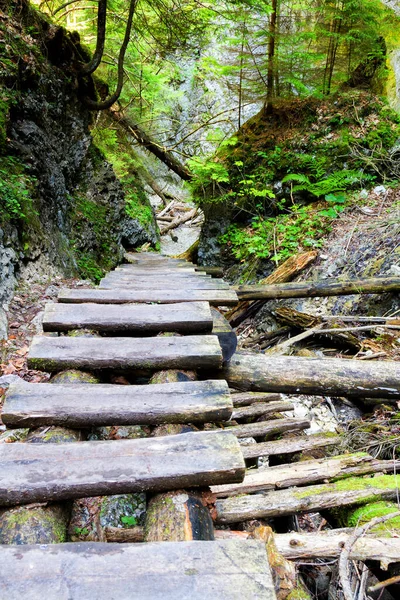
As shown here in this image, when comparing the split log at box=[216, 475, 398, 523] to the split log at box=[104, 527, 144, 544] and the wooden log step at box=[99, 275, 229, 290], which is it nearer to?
the split log at box=[104, 527, 144, 544]

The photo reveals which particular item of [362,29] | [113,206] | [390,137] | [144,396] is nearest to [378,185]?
[390,137]

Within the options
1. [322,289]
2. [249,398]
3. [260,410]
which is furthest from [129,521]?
[322,289]

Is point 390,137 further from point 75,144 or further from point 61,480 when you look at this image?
point 61,480

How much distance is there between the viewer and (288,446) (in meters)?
2.57

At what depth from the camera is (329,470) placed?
2.16 m

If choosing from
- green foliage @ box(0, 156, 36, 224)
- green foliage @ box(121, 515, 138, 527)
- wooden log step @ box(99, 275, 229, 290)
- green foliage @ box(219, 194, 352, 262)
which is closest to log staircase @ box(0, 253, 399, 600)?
green foliage @ box(121, 515, 138, 527)

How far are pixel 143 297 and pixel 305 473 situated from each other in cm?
209

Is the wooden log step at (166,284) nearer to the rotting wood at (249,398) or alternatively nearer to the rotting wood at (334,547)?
the rotting wood at (249,398)

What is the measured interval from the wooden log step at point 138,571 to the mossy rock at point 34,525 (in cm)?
13

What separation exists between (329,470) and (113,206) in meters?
9.12

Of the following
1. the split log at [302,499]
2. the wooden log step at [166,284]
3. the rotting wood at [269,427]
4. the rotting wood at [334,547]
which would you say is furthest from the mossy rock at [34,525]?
the wooden log step at [166,284]

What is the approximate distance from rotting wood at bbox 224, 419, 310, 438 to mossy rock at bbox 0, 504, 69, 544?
161 centimetres

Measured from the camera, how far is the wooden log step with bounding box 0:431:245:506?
1363mm

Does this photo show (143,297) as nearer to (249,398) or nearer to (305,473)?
(249,398)
